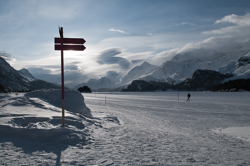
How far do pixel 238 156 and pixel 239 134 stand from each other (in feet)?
11.2

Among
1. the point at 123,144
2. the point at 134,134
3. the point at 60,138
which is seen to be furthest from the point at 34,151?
the point at 134,134

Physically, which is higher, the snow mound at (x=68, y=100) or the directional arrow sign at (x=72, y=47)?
the directional arrow sign at (x=72, y=47)

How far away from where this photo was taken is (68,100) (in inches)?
581

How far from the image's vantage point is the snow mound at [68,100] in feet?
46.5

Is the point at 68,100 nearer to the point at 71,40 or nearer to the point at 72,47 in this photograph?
the point at 72,47

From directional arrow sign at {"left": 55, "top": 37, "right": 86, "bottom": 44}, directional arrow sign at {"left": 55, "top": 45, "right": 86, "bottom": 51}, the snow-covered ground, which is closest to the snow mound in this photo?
the snow-covered ground

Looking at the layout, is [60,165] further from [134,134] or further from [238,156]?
[238,156]

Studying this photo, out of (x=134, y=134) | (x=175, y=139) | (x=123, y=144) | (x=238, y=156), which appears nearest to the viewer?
(x=238, y=156)

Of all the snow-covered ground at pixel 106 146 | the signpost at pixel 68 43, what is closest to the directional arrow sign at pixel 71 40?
the signpost at pixel 68 43

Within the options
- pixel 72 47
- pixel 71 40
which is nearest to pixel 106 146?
pixel 72 47

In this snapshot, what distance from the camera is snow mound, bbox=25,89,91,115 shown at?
558 inches

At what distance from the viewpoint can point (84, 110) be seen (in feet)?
47.6

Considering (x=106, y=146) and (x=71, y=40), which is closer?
(x=106, y=146)

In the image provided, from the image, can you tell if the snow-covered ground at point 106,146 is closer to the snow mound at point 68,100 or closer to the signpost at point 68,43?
the signpost at point 68,43
